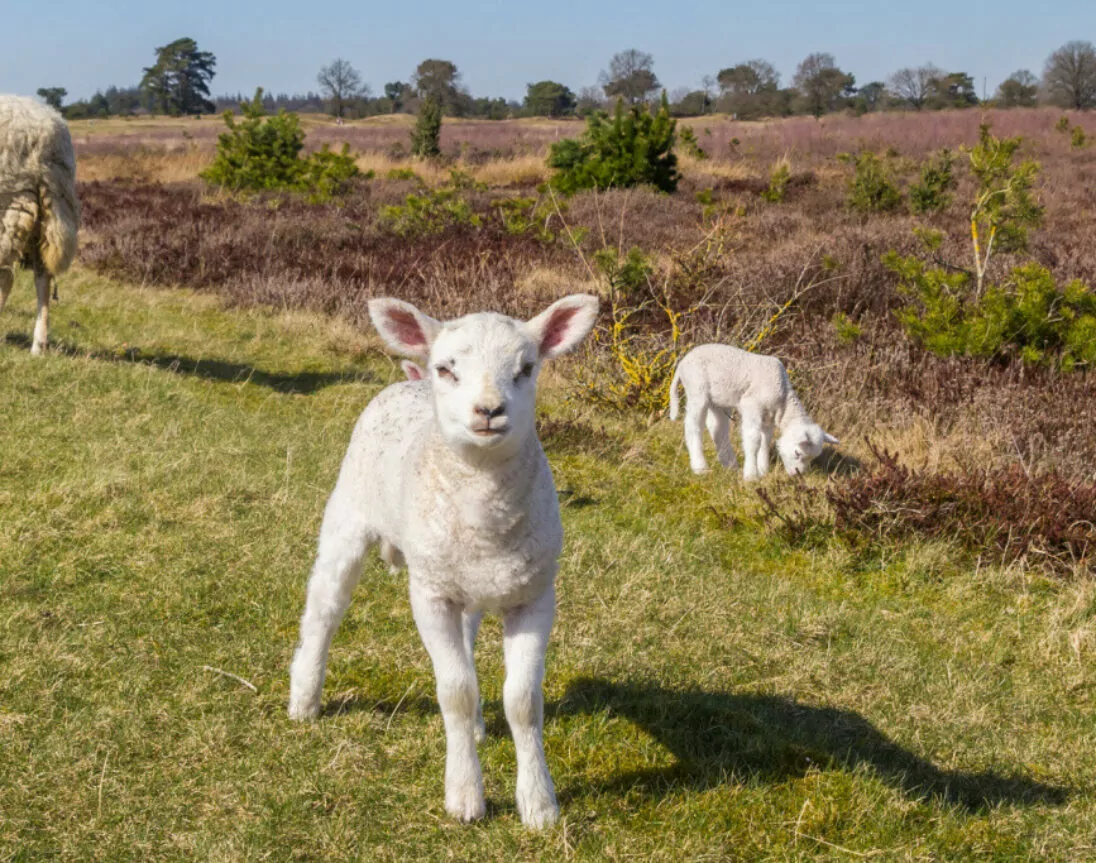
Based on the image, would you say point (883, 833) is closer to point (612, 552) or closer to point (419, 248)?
point (612, 552)

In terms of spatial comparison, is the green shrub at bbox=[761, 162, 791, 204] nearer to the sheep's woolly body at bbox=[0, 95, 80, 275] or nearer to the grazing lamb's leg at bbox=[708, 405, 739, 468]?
the grazing lamb's leg at bbox=[708, 405, 739, 468]

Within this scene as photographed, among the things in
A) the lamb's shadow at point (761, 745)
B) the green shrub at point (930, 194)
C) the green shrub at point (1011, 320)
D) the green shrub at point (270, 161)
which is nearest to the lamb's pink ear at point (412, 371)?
the lamb's shadow at point (761, 745)

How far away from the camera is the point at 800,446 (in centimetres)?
662

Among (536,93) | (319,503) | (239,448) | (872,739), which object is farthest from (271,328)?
(536,93)

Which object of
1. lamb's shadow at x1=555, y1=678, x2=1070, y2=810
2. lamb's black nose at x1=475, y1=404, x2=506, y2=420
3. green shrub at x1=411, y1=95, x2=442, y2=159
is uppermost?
green shrub at x1=411, y1=95, x2=442, y2=159

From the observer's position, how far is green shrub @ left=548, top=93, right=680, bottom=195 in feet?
59.8

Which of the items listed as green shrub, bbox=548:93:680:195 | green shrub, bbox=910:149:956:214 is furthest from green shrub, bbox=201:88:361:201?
green shrub, bbox=910:149:956:214

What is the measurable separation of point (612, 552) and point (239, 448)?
2.59 m

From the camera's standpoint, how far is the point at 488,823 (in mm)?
3004

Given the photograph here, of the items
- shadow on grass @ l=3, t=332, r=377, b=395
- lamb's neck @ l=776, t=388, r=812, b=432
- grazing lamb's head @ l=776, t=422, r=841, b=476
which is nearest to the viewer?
grazing lamb's head @ l=776, t=422, r=841, b=476

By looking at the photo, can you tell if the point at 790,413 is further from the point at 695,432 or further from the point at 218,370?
the point at 218,370

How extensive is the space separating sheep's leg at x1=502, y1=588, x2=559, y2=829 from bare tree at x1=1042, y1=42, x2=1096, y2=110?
191 feet

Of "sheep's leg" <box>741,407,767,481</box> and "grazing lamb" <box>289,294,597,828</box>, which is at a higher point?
"grazing lamb" <box>289,294,597,828</box>

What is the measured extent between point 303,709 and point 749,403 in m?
4.05
